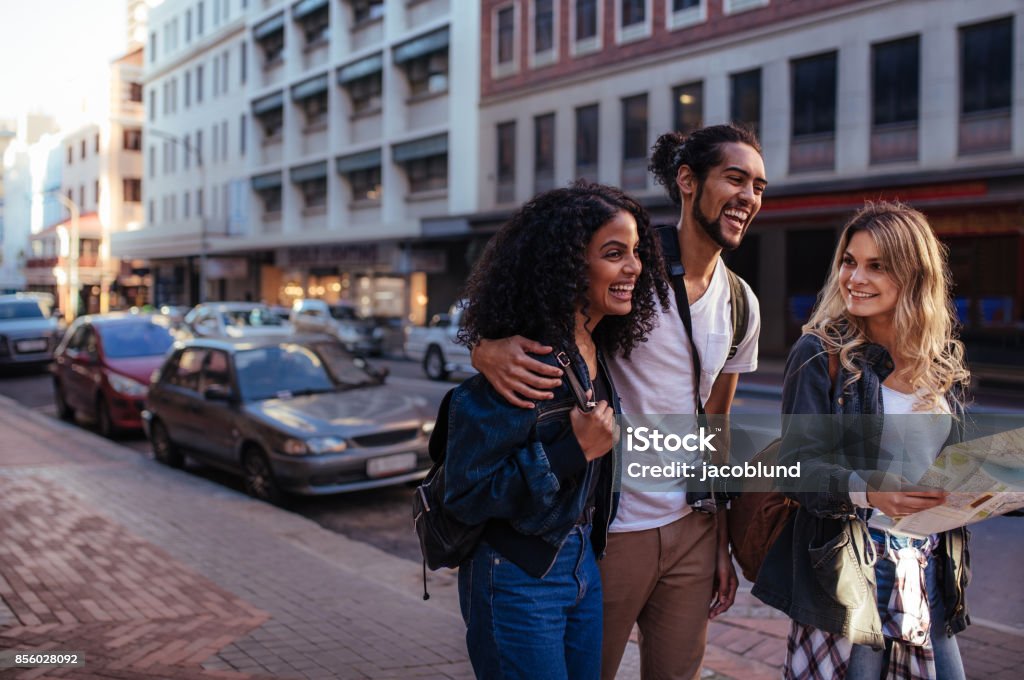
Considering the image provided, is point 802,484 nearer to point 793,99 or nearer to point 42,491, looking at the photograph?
point 42,491

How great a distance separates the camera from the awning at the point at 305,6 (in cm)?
4078

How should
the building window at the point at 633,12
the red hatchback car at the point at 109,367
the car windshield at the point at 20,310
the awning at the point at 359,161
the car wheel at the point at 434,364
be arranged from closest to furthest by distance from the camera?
the red hatchback car at the point at 109,367, the car wheel at the point at 434,364, the car windshield at the point at 20,310, the building window at the point at 633,12, the awning at the point at 359,161

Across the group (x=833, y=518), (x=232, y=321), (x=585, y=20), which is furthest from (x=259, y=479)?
(x=585, y=20)

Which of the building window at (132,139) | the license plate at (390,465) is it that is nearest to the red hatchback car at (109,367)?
the license plate at (390,465)

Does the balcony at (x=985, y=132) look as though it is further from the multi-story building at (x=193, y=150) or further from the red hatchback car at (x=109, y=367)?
the multi-story building at (x=193, y=150)

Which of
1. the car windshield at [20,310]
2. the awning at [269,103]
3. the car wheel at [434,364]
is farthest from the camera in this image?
the awning at [269,103]

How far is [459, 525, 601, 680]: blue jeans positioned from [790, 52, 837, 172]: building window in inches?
857

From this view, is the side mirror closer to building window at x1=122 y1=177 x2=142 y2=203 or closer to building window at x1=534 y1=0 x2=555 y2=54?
building window at x1=534 y1=0 x2=555 y2=54

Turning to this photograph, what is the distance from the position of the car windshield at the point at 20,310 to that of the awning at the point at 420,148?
15.5 m

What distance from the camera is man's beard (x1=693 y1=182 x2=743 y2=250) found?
279 centimetres

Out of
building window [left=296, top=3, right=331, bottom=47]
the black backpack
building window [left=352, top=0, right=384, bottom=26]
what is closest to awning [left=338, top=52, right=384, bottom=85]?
building window [left=352, top=0, right=384, bottom=26]

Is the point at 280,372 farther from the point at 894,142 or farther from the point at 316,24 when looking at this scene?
the point at 316,24

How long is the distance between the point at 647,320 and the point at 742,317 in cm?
49

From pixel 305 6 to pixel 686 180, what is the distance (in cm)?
4236
